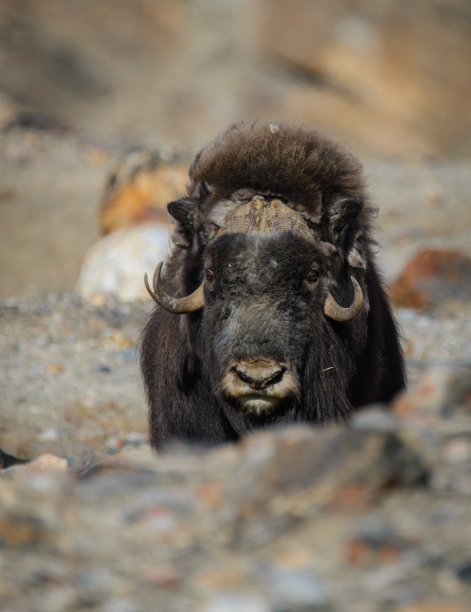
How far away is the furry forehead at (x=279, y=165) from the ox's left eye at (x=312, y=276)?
0.34 meters

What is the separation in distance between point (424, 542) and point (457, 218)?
1173 cm

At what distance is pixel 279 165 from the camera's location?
3961mm

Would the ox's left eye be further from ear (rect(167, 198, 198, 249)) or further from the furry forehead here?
ear (rect(167, 198, 198, 249))

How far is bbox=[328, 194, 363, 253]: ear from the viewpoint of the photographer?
3885 millimetres

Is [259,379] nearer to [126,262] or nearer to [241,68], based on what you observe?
[126,262]

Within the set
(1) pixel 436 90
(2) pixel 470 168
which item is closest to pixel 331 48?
(1) pixel 436 90

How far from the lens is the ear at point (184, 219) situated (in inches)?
157

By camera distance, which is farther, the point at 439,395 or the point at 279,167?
the point at 279,167

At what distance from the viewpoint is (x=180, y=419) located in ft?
13.4

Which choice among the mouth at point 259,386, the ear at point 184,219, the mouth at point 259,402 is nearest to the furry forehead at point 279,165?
the ear at point 184,219

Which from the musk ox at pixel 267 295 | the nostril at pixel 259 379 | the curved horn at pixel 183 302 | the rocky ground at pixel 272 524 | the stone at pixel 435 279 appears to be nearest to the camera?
the rocky ground at pixel 272 524

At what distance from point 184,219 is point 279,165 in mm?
477

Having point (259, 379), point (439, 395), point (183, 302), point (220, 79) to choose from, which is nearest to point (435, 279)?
point (183, 302)

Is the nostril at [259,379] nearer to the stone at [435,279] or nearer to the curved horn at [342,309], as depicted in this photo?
the curved horn at [342,309]
